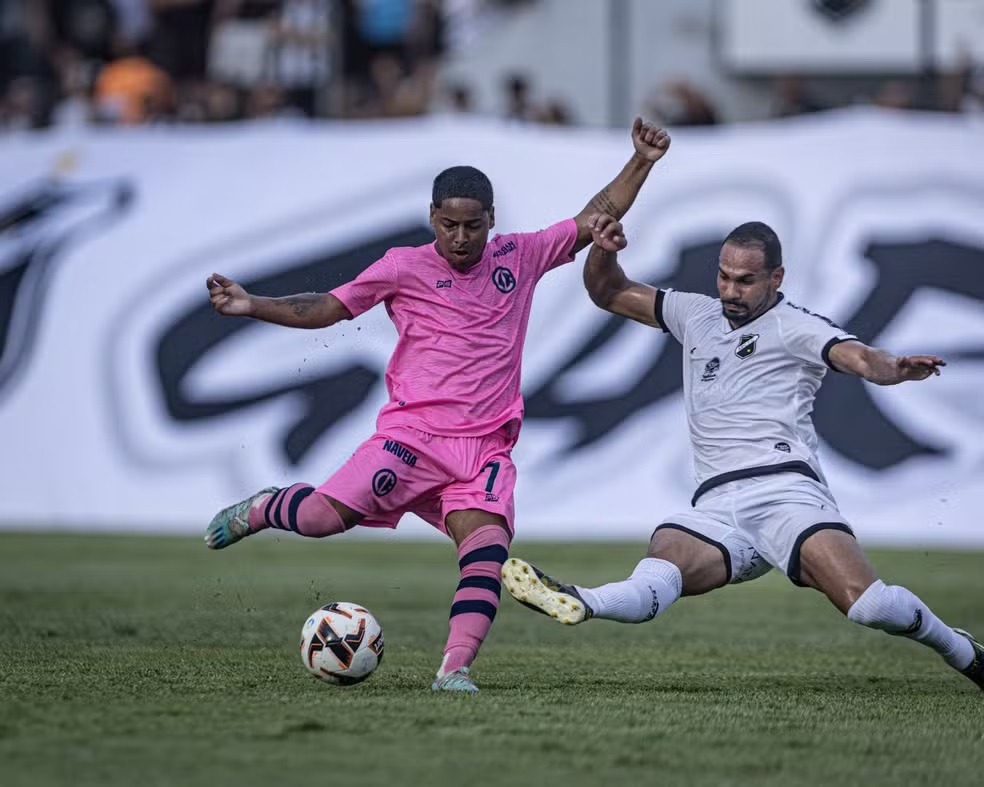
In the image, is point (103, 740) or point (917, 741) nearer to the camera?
point (103, 740)

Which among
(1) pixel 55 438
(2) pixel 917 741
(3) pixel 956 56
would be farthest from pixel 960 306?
(2) pixel 917 741

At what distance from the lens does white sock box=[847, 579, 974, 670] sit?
679cm

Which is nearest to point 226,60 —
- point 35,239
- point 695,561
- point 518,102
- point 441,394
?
point 518,102

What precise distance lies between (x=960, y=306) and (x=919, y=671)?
24.1 ft

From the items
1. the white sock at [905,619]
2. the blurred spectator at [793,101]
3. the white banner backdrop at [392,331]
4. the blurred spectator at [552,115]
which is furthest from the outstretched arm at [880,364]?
the blurred spectator at [793,101]

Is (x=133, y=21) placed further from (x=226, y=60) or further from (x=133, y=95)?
(x=133, y=95)

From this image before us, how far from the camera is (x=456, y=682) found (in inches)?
265

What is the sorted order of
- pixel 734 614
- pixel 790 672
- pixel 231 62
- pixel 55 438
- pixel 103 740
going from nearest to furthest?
pixel 103 740 < pixel 790 672 < pixel 734 614 < pixel 55 438 < pixel 231 62

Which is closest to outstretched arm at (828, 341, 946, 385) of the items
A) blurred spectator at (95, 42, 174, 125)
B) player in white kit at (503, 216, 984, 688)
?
player in white kit at (503, 216, 984, 688)

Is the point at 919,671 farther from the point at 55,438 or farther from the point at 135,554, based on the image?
the point at 55,438

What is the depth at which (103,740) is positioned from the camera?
5.28 metres

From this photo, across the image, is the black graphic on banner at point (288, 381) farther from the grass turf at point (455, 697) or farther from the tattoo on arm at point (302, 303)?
the tattoo on arm at point (302, 303)

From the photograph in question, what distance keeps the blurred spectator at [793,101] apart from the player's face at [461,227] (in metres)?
11.0

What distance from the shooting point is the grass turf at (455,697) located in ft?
16.6
